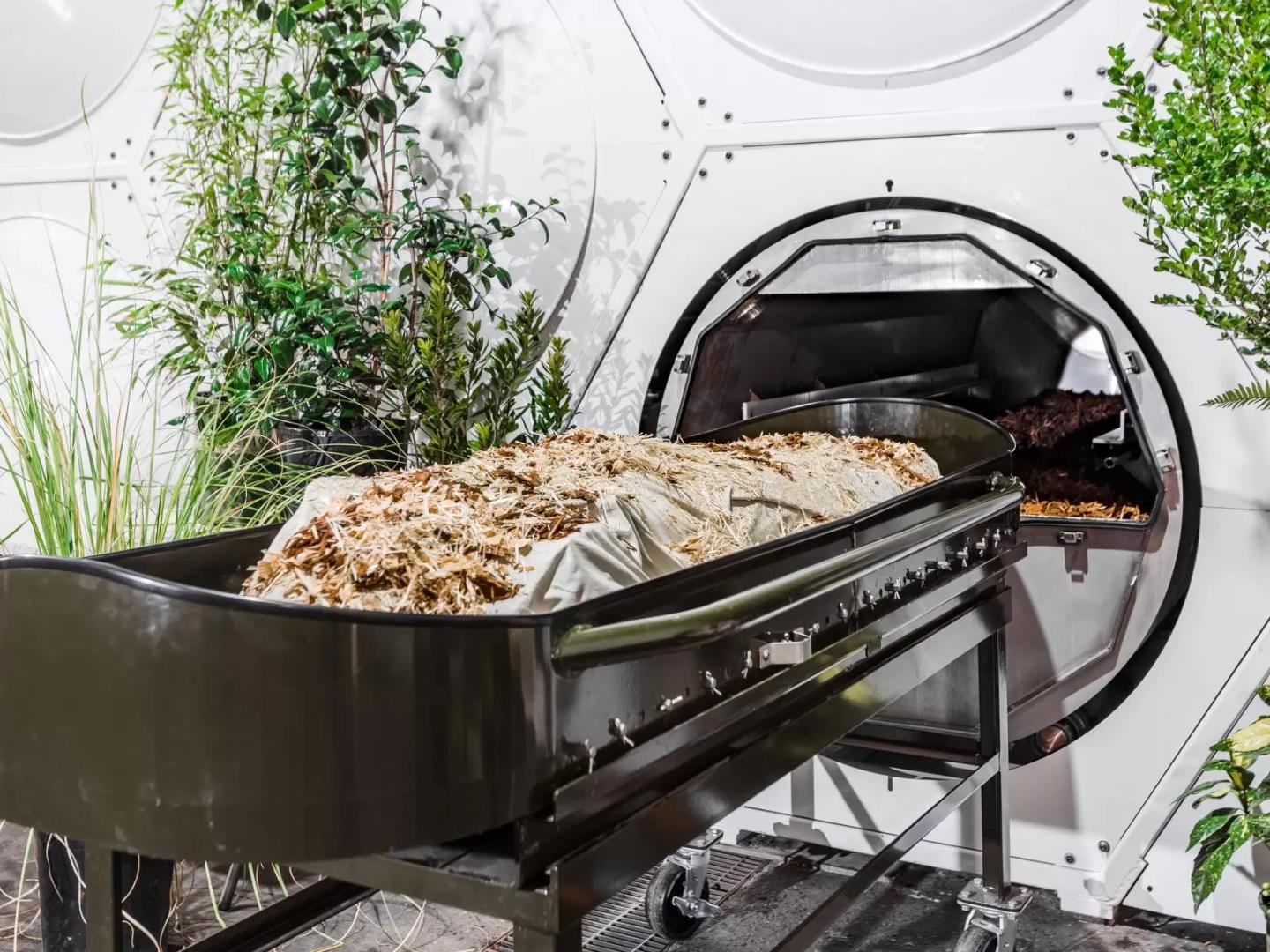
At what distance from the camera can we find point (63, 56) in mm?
4125

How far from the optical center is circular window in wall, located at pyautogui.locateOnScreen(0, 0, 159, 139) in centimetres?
394

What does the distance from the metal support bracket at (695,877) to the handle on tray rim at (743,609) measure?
927mm

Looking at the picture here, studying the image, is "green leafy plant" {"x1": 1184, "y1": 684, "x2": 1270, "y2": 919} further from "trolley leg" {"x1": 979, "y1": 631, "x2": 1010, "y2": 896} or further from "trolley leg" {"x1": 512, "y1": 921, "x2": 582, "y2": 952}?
"trolley leg" {"x1": 512, "y1": 921, "x2": 582, "y2": 952}

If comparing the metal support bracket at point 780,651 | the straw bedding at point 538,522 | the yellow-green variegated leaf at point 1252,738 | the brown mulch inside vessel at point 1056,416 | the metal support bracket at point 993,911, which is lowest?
the metal support bracket at point 993,911

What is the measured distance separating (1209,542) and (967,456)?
0.54 metres

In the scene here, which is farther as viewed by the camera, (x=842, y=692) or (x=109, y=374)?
(x=109, y=374)

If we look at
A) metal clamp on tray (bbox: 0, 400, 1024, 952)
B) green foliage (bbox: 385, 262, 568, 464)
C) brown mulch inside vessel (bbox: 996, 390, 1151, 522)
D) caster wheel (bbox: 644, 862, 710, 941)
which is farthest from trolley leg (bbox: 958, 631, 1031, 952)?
green foliage (bbox: 385, 262, 568, 464)

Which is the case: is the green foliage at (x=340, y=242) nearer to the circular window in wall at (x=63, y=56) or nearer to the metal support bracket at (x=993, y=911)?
the circular window in wall at (x=63, y=56)

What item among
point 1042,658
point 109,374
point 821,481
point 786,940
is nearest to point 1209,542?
point 1042,658

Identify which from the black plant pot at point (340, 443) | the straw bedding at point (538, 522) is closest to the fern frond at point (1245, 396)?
the straw bedding at point (538, 522)

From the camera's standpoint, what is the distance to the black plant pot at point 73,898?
2.15 m

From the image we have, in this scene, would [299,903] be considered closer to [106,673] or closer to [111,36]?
A: [106,673]

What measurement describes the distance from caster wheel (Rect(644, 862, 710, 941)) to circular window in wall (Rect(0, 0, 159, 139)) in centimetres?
314

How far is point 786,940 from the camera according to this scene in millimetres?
1720
